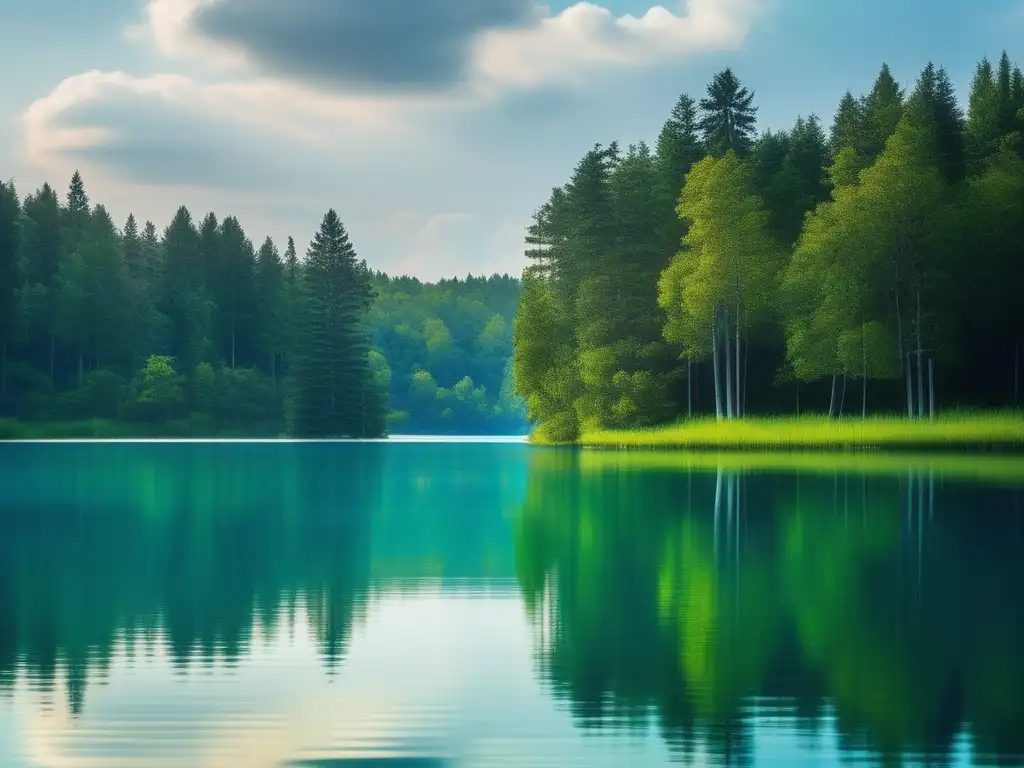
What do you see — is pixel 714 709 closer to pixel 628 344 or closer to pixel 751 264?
pixel 751 264

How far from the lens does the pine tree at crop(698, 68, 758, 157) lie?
92688 millimetres

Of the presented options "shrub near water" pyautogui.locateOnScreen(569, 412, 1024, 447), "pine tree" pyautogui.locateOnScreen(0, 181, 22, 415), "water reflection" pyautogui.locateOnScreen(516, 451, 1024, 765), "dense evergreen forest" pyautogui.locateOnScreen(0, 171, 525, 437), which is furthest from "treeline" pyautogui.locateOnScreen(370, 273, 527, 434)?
"water reflection" pyautogui.locateOnScreen(516, 451, 1024, 765)

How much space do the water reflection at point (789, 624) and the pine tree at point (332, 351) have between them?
91.0m

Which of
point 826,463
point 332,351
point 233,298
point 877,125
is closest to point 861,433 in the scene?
point 826,463

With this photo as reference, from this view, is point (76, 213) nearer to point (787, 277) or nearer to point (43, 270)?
point (43, 270)

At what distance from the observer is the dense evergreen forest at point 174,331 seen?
123312 mm

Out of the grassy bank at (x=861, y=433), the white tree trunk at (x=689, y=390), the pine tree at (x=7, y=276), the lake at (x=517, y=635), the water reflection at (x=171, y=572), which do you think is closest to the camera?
the lake at (x=517, y=635)

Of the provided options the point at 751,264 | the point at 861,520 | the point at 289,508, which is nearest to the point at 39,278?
the point at 751,264

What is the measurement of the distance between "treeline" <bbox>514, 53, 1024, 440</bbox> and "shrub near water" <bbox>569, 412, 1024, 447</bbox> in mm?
3104

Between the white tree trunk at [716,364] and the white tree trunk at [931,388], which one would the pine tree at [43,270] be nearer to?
the white tree trunk at [716,364]

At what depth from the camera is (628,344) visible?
81.5 meters

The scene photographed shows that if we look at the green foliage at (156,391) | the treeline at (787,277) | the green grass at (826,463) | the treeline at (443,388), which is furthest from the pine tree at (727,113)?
the treeline at (443,388)

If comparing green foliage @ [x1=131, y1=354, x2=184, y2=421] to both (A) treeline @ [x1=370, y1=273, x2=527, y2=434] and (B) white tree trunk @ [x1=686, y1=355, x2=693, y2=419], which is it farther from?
(B) white tree trunk @ [x1=686, y1=355, x2=693, y2=419]

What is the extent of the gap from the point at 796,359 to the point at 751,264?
5.87 metres
